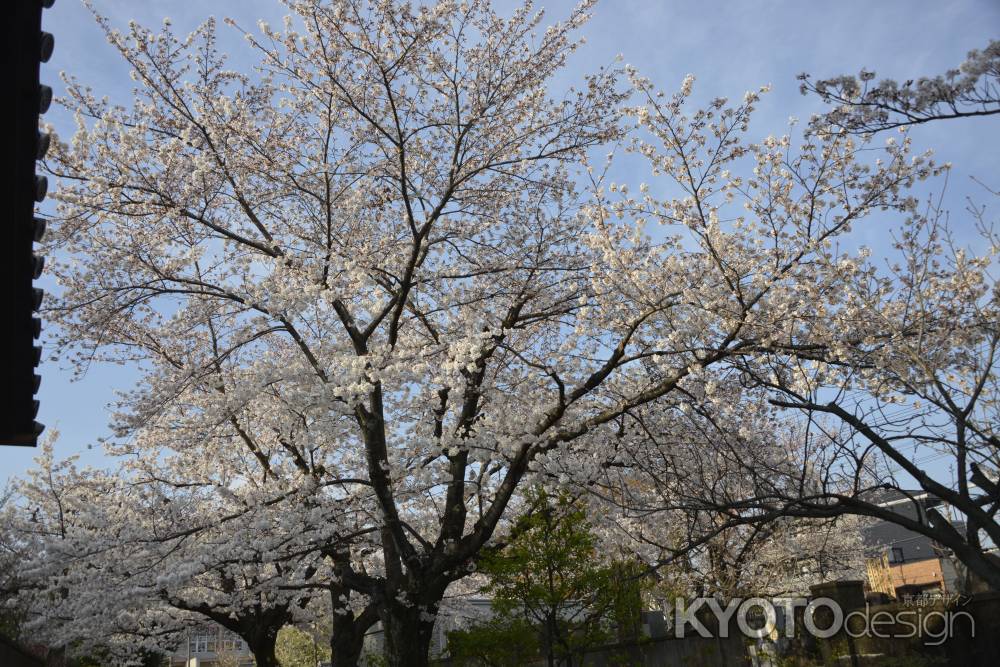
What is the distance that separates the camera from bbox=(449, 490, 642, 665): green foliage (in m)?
9.62

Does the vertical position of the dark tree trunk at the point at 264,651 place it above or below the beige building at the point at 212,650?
above

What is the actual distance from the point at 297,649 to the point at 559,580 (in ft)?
80.3

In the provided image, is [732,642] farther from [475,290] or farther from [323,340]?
[323,340]

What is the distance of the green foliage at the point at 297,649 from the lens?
96.0 feet

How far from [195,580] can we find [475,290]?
7804 mm

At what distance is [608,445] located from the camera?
1072 cm

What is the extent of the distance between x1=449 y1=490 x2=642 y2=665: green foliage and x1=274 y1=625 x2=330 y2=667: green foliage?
21681 millimetres

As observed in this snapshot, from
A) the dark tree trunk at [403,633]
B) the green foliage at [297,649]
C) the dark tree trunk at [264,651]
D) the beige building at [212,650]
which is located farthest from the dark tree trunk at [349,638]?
the green foliage at [297,649]

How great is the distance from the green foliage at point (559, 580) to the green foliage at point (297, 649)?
21681 mm

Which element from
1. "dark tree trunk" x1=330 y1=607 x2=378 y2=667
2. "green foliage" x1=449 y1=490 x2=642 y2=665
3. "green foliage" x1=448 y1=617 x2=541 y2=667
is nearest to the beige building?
"dark tree trunk" x1=330 y1=607 x2=378 y2=667

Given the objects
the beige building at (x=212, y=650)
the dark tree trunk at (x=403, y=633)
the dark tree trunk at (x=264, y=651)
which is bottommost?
the beige building at (x=212, y=650)

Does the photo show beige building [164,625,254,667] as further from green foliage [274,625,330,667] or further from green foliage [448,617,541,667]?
green foliage [448,617,541,667]

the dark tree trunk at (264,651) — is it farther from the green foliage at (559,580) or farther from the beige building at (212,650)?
the green foliage at (559,580)

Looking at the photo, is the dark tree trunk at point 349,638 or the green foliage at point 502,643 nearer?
the green foliage at point 502,643
